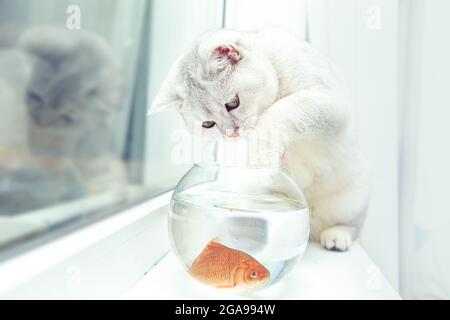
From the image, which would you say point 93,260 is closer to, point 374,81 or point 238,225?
point 238,225

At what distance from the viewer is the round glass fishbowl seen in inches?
21.7

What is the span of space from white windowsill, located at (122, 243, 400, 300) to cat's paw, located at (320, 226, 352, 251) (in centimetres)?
8

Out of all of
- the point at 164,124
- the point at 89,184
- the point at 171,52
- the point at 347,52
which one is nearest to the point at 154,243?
the point at 89,184

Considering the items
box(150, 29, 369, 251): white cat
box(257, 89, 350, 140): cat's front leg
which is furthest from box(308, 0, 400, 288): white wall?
box(257, 89, 350, 140): cat's front leg

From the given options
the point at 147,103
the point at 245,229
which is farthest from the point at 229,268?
the point at 147,103

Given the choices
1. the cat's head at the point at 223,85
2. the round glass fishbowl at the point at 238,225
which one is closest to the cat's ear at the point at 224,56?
the cat's head at the point at 223,85

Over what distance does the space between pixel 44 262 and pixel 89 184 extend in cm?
39

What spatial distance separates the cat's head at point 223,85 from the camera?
2.98 ft

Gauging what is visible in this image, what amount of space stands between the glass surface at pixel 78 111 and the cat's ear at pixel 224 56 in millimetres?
235

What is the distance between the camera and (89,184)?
794 mm

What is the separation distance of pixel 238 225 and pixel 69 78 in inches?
17.2

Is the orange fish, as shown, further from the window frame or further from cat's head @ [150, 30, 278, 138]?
cat's head @ [150, 30, 278, 138]
